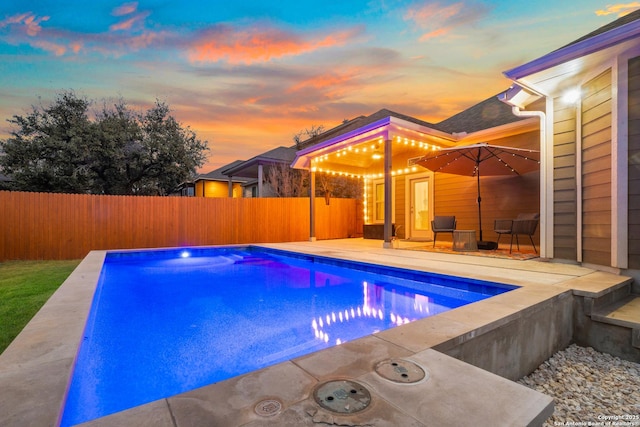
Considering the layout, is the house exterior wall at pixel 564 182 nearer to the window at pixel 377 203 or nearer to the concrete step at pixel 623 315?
the concrete step at pixel 623 315

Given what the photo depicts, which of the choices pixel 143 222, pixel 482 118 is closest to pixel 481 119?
pixel 482 118

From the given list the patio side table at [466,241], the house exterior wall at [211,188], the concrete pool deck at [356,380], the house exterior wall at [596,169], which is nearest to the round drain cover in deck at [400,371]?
the concrete pool deck at [356,380]

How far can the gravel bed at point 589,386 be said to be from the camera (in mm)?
1817

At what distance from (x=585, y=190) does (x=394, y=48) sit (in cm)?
730

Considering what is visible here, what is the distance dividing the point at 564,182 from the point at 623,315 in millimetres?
2514

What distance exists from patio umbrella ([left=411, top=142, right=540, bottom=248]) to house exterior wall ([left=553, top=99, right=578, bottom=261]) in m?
0.66

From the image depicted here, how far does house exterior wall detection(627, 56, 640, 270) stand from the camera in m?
3.43

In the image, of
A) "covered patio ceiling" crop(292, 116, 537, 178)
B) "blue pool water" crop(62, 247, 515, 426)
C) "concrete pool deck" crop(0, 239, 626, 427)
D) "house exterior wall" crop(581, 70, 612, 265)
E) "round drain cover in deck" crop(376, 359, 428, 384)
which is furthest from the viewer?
"covered patio ceiling" crop(292, 116, 537, 178)

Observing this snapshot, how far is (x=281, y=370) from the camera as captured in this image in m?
1.48

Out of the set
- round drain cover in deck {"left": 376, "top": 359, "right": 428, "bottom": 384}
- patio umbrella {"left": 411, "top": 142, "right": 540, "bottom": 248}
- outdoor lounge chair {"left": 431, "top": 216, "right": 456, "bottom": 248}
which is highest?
patio umbrella {"left": 411, "top": 142, "right": 540, "bottom": 248}

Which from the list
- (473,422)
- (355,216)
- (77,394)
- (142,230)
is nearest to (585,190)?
(473,422)

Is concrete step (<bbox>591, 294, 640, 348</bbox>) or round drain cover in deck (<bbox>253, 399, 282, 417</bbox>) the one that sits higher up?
round drain cover in deck (<bbox>253, 399, 282, 417</bbox>)

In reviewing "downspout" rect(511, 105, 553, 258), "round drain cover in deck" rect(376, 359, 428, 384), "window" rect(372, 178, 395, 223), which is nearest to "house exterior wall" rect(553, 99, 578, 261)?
"downspout" rect(511, 105, 553, 258)

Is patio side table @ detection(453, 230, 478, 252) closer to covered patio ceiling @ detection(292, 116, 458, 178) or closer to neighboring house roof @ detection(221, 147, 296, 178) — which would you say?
covered patio ceiling @ detection(292, 116, 458, 178)
